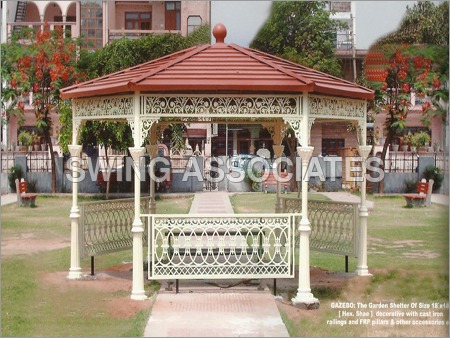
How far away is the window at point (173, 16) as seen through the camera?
36750 mm

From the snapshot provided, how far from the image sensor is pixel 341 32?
35.8 meters

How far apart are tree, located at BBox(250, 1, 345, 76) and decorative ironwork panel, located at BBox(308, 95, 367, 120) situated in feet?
76.5

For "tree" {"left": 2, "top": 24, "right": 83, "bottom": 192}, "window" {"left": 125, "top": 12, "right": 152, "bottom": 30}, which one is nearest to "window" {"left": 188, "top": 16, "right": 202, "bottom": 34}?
"window" {"left": 125, "top": 12, "right": 152, "bottom": 30}

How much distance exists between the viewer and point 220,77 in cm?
866

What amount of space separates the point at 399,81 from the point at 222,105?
1740cm

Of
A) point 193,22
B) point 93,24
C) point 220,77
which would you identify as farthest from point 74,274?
point 193,22

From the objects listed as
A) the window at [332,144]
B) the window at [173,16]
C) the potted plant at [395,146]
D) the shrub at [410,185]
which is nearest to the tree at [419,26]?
the potted plant at [395,146]

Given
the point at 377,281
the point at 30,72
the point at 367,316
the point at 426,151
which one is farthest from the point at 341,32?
the point at 367,316

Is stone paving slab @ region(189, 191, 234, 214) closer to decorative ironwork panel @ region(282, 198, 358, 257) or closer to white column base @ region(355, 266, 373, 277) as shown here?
decorative ironwork panel @ region(282, 198, 358, 257)

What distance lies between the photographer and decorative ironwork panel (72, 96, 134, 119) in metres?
9.05

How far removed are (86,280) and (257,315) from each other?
3.72 metres

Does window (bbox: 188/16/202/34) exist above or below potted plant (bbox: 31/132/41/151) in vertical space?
above

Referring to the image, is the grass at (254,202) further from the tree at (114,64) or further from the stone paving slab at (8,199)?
the stone paving slab at (8,199)

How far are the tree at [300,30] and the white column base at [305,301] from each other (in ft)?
83.5
